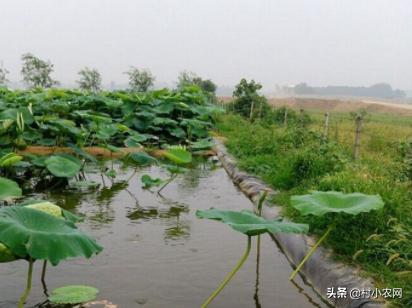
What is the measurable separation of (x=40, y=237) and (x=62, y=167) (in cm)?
448

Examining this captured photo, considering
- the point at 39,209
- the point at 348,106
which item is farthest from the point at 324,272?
the point at 348,106

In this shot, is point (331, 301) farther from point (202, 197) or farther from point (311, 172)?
point (202, 197)

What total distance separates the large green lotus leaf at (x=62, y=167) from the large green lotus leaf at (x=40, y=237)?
394cm

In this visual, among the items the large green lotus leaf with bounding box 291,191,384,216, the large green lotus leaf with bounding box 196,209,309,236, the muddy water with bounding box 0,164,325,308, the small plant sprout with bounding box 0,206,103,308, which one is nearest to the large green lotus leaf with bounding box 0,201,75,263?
the small plant sprout with bounding box 0,206,103,308

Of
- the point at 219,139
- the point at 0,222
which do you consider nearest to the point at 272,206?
the point at 0,222

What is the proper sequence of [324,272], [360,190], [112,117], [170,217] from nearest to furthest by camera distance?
[324,272] → [360,190] → [170,217] → [112,117]

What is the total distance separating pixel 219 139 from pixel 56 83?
72.1 feet

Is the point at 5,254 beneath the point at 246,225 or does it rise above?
beneath

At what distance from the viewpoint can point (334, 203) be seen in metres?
4.32

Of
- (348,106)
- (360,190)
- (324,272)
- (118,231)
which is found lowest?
(118,231)

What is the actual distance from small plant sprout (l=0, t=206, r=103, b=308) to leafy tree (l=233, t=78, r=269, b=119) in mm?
16703

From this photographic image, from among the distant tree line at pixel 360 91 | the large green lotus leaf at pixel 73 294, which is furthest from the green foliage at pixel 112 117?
the distant tree line at pixel 360 91

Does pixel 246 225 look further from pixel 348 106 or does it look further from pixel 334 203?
pixel 348 106

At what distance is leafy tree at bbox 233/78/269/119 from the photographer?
775 inches
